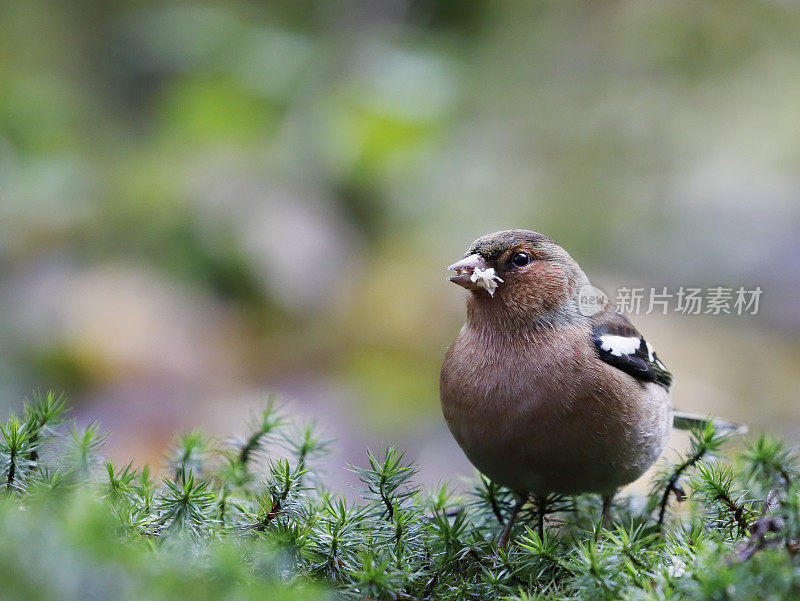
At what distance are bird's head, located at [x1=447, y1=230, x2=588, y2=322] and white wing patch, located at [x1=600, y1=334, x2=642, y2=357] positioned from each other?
0.18 meters

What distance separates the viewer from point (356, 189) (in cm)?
677

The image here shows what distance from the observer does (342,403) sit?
5406 millimetres

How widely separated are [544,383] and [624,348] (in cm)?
50

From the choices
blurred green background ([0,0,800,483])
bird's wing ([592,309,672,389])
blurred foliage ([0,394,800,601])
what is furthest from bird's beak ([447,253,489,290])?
blurred green background ([0,0,800,483])

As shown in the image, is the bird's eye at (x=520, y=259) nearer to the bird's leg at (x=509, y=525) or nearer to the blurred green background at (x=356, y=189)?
the bird's leg at (x=509, y=525)

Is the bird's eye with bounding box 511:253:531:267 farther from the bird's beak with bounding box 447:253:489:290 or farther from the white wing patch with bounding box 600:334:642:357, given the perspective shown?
the white wing patch with bounding box 600:334:642:357

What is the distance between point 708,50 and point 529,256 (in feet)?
19.3

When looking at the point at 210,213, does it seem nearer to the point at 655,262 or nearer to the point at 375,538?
the point at 655,262

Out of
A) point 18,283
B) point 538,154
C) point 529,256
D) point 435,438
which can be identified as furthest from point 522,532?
point 538,154

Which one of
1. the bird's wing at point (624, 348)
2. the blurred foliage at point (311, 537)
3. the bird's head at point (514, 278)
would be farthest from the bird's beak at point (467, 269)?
the blurred foliage at point (311, 537)

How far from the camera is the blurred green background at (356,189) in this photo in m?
5.58

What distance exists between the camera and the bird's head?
9.52ft

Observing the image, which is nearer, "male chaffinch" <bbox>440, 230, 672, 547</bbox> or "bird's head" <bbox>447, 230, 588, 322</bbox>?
"male chaffinch" <bbox>440, 230, 672, 547</bbox>

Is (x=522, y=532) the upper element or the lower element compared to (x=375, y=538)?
upper
